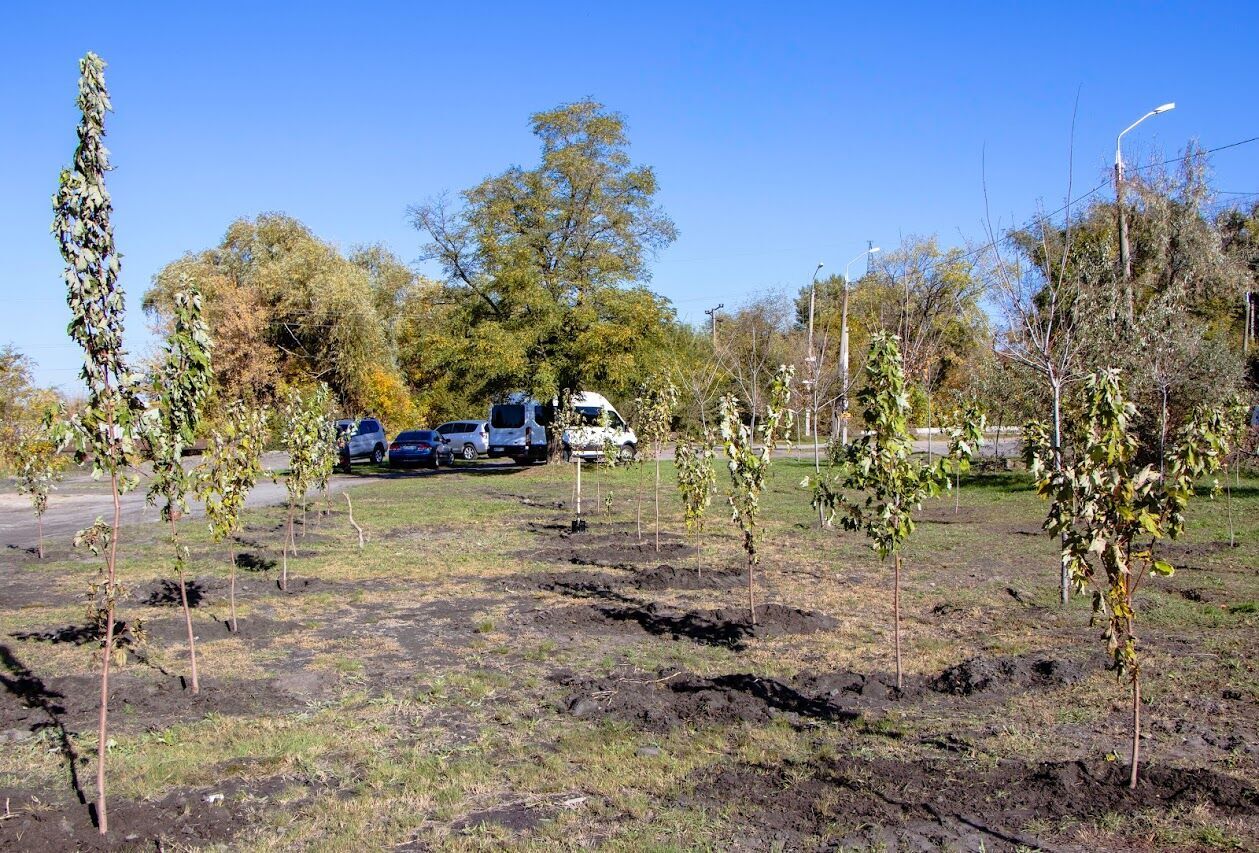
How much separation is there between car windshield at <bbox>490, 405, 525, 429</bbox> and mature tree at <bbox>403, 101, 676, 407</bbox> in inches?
218

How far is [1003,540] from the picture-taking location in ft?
48.6

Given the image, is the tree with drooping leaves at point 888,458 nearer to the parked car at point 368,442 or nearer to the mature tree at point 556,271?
the mature tree at point 556,271

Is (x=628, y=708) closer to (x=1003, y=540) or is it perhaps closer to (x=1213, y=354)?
(x=1003, y=540)

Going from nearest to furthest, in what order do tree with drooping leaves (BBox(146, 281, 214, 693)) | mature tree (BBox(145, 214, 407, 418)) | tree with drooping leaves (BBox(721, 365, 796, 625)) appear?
tree with drooping leaves (BBox(146, 281, 214, 693)), tree with drooping leaves (BBox(721, 365, 796, 625)), mature tree (BBox(145, 214, 407, 418))

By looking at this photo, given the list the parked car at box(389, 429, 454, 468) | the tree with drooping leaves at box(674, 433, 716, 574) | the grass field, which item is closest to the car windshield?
the parked car at box(389, 429, 454, 468)

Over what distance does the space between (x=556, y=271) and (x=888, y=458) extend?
2221 cm

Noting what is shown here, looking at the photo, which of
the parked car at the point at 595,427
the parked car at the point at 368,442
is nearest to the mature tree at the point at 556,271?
the parked car at the point at 595,427

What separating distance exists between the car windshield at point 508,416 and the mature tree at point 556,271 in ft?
18.1

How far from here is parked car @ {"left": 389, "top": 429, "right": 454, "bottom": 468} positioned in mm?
33438

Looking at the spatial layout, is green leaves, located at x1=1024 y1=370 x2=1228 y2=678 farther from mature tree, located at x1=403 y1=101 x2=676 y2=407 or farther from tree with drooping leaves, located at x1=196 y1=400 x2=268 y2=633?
mature tree, located at x1=403 y1=101 x2=676 y2=407

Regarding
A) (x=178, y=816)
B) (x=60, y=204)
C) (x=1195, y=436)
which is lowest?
(x=178, y=816)

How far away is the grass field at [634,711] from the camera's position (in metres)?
4.86

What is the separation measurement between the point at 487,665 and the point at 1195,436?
5.64m

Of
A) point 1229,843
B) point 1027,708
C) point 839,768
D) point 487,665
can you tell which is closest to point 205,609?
point 487,665
